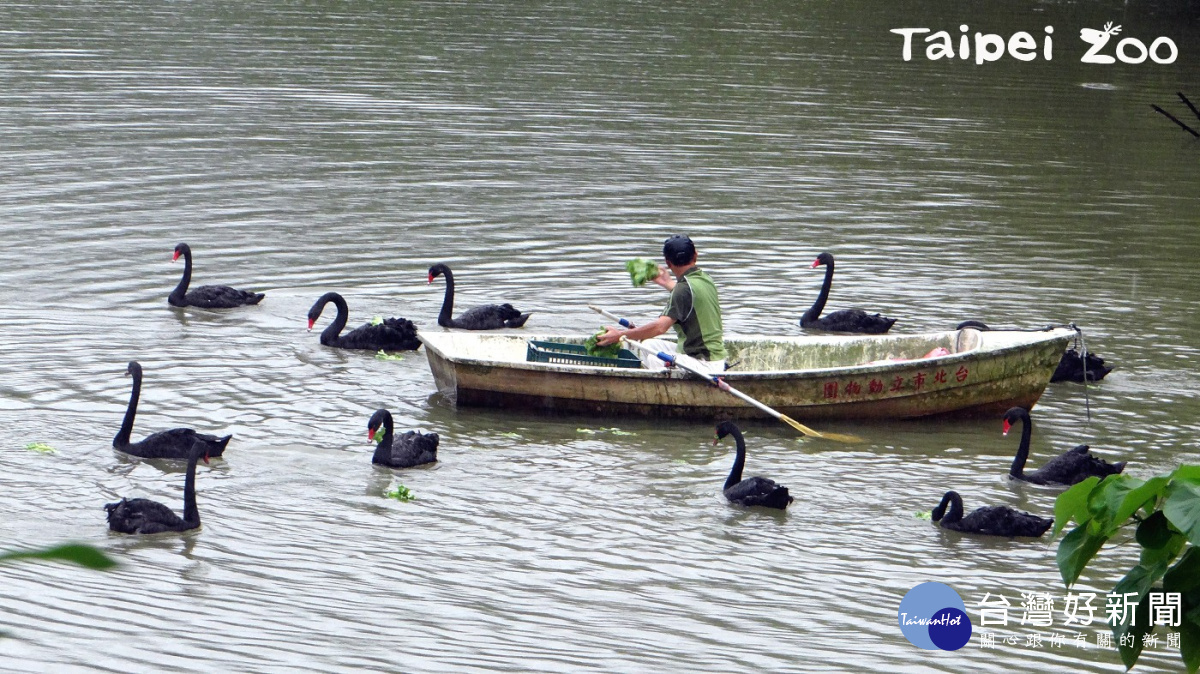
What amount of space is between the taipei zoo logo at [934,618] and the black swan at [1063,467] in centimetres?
247

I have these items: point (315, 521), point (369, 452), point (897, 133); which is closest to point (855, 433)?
point (369, 452)

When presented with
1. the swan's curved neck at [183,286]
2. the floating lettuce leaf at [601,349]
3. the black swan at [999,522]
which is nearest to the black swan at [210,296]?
the swan's curved neck at [183,286]

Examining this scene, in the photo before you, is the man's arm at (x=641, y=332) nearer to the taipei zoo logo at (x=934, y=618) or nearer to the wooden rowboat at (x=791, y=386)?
the wooden rowboat at (x=791, y=386)

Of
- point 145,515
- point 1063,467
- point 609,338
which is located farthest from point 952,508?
point 145,515

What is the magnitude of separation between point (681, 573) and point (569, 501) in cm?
166

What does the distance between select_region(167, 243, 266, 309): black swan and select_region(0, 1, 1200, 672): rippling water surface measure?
15cm

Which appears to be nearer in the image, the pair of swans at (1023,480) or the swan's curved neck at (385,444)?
the pair of swans at (1023,480)

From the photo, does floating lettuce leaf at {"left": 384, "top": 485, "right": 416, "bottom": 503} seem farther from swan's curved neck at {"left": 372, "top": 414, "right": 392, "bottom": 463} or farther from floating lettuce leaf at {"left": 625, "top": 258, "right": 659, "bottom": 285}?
floating lettuce leaf at {"left": 625, "top": 258, "right": 659, "bottom": 285}

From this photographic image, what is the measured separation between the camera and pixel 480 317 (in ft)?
55.9

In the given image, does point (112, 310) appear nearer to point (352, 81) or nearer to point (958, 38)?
point (352, 81)

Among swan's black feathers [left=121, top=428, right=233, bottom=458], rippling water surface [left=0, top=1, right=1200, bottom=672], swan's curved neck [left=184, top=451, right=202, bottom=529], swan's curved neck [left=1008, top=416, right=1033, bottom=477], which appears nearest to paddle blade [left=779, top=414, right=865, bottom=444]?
rippling water surface [left=0, top=1, right=1200, bottom=672]

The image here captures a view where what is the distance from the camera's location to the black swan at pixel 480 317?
55.9ft

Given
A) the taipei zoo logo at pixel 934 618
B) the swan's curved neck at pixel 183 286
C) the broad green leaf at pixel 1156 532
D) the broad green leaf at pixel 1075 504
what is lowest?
the taipei zoo logo at pixel 934 618

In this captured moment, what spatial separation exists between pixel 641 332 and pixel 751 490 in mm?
2931
